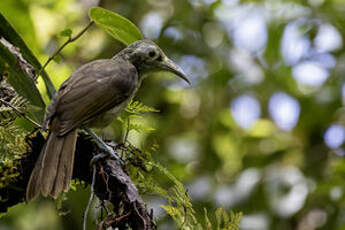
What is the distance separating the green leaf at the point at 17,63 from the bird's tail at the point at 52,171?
30 cm

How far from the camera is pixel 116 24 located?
130 inches

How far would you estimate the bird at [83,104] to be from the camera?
2801 mm

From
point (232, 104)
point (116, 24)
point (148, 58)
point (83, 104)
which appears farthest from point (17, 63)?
point (232, 104)

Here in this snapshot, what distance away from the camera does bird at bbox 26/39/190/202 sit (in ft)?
9.19

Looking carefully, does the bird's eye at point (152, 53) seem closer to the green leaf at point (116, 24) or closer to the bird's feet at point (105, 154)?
the green leaf at point (116, 24)

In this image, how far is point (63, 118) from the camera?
3.15 meters

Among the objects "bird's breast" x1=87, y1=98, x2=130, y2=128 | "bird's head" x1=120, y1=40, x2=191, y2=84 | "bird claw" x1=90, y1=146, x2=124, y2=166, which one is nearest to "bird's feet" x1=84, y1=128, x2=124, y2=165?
"bird claw" x1=90, y1=146, x2=124, y2=166

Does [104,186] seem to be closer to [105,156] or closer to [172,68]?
[105,156]

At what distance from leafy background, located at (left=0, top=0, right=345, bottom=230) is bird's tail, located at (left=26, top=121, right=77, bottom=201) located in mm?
2430

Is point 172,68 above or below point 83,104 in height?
above

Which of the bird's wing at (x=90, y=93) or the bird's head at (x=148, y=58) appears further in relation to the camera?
the bird's head at (x=148, y=58)

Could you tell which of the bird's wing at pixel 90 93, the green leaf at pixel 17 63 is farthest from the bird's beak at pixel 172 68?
the green leaf at pixel 17 63

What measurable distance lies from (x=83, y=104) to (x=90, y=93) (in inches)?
4.2

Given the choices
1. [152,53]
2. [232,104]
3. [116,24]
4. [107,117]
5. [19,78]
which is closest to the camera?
[19,78]
